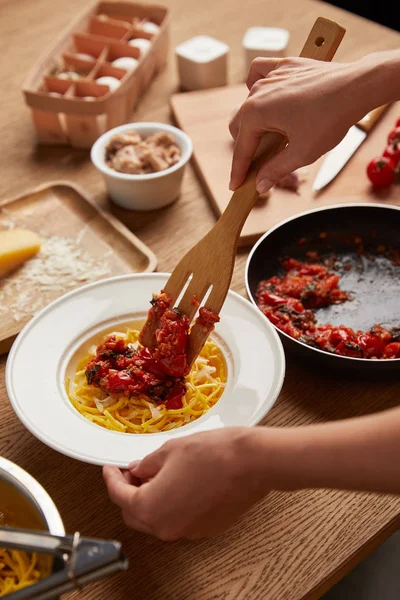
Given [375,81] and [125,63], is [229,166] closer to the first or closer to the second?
[125,63]

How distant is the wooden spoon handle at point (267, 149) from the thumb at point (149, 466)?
0.52m

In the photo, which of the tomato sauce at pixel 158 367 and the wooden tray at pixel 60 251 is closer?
the tomato sauce at pixel 158 367

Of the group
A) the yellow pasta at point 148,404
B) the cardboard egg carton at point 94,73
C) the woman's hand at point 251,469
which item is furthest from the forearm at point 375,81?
the cardboard egg carton at point 94,73

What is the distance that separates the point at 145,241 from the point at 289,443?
3.67 feet

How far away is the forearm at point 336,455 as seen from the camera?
0.94 meters

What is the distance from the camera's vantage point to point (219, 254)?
4.63ft

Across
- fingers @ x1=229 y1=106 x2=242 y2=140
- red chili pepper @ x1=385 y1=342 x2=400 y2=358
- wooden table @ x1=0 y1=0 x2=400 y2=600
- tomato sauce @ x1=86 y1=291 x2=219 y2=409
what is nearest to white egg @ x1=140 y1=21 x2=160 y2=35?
wooden table @ x1=0 y1=0 x2=400 y2=600

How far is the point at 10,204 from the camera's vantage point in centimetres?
208

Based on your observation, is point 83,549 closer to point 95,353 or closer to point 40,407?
point 40,407

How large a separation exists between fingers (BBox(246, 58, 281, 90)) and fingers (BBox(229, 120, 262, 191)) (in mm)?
235

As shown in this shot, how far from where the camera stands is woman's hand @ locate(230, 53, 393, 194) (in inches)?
55.6

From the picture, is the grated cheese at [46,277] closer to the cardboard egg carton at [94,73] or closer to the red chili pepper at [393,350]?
the cardboard egg carton at [94,73]

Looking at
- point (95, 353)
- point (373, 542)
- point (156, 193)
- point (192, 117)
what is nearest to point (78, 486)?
point (95, 353)

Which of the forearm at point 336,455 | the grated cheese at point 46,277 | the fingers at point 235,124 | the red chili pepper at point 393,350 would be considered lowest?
the grated cheese at point 46,277
